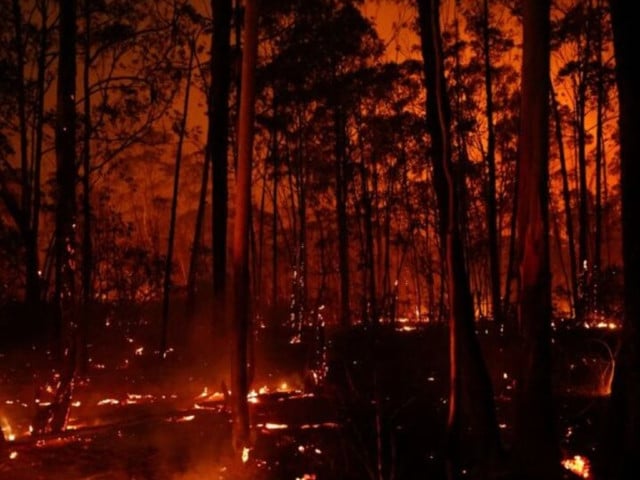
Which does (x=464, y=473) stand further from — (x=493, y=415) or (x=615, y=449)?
(x=615, y=449)

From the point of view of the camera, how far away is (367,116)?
22.8 meters

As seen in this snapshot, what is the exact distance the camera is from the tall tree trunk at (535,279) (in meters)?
5.86

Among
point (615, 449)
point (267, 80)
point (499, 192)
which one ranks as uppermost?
point (267, 80)

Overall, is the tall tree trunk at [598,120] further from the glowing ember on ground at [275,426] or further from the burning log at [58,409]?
the burning log at [58,409]

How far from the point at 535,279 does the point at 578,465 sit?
2.62m

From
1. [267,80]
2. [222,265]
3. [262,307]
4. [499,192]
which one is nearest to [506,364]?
[222,265]

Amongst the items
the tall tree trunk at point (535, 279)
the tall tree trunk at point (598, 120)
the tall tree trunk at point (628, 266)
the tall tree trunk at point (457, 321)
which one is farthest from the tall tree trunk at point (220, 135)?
the tall tree trunk at point (598, 120)

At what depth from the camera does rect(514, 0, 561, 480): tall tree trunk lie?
586cm

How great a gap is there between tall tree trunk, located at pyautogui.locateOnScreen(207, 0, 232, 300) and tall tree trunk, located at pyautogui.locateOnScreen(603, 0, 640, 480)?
8.60 m

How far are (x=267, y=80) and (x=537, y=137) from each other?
1265 centimetres

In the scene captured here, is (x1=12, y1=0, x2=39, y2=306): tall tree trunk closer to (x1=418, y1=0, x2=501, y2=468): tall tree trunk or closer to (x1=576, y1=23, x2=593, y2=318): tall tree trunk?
(x1=418, y1=0, x2=501, y2=468): tall tree trunk

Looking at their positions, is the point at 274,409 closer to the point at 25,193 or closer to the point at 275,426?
the point at 275,426

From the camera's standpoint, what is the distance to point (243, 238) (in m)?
7.15

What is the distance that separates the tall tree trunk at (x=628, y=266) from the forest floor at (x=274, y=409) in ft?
3.20
